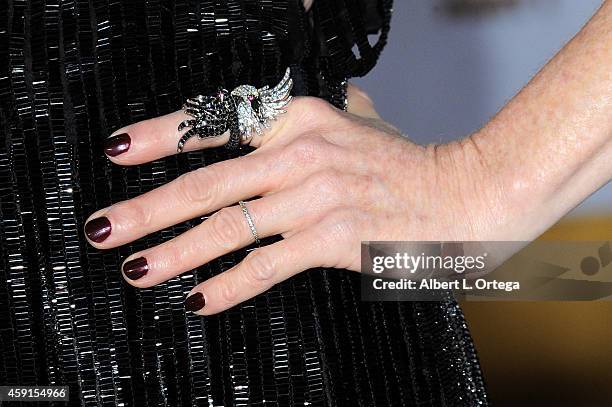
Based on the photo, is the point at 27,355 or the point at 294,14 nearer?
Result: the point at 27,355

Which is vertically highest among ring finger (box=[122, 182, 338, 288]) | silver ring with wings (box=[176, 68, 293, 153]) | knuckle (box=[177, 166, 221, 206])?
silver ring with wings (box=[176, 68, 293, 153])

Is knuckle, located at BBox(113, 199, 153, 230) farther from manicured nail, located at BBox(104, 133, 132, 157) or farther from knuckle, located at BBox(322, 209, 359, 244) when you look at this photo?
knuckle, located at BBox(322, 209, 359, 244)

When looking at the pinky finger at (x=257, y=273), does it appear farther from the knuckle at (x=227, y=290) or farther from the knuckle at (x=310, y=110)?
the knuckle at (x=310, y=110)

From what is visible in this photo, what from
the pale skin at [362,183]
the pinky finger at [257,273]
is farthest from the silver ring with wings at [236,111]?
the pinky finger at [257,273]

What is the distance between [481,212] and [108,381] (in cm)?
42

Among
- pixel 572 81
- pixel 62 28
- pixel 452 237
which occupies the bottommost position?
pixel 452 237

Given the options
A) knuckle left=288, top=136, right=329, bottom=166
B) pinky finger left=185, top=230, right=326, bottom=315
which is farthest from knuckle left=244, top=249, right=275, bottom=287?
knuckle left=288, top=136, right=329, bottom=166

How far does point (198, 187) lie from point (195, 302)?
0.11m

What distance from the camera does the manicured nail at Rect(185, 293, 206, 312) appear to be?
0.79 m

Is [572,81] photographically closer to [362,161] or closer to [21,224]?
[362,161]

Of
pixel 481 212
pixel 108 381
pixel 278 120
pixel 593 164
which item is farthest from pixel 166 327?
pixel 593 164

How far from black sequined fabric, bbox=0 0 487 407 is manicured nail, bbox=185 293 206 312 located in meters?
0.02

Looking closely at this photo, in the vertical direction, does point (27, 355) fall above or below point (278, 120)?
below

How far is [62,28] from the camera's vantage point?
803 millimetres
